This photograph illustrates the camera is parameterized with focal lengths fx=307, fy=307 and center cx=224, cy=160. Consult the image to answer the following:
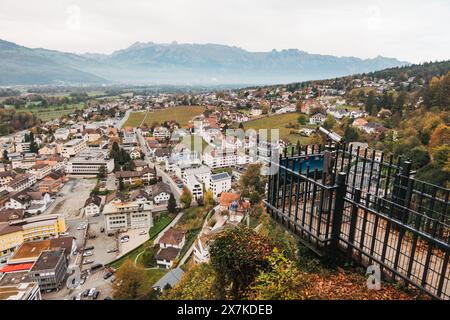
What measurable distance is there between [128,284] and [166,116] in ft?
171

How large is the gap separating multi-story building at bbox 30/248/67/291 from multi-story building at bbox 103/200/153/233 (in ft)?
18.3

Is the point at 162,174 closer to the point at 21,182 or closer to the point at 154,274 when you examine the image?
the point at 21,182

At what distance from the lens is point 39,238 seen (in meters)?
24.5

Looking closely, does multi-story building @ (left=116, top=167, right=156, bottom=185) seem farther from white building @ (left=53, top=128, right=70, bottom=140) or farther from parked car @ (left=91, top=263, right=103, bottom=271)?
white building @ (left=53, top=128, right=70, bottom=140)

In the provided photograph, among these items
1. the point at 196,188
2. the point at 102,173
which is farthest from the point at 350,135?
the point at 102,173

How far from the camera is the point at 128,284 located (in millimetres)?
15695

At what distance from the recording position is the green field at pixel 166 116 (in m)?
60.6

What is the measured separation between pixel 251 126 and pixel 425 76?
26.7 m

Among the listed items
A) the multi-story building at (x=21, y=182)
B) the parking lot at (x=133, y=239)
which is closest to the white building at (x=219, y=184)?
the parking lot at (x=133, y=239)

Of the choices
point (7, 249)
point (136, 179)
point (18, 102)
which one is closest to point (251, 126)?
point (136, 179)

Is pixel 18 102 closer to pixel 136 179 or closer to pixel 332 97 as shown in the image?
pixel 136 179

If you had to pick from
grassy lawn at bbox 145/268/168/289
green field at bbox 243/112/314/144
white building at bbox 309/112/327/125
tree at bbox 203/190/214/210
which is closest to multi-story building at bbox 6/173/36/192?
tree at bbox 203/190/214/210

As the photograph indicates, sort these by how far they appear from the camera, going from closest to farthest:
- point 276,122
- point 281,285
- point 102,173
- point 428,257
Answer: point 428,257 → point 281,285 → point 102,173 → point 276,122

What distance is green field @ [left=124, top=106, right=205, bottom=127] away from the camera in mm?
60600
